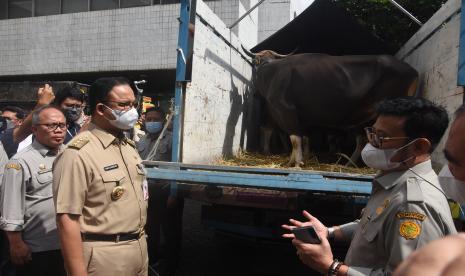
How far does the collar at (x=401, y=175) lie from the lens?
5.28ft

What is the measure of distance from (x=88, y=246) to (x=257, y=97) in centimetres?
413

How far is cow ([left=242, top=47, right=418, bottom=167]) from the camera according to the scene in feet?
12.3

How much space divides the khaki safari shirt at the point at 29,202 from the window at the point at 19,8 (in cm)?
1170

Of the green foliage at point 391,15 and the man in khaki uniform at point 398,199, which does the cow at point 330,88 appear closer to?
the man in khaki uniform at point 398,199

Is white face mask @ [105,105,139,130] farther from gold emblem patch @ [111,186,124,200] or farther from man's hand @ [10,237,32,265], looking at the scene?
man's hand @ [10,237,32,265]

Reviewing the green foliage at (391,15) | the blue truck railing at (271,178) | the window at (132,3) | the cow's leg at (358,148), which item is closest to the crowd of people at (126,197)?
the blue truck railing at (271,178)

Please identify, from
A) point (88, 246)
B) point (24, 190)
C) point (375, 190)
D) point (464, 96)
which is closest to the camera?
point (375, 190)

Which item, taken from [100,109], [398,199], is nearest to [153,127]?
[100,109]

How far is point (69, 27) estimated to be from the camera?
1086 cm

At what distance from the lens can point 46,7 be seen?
39.5 ft

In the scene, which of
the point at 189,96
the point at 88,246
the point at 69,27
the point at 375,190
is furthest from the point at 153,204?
the point at 69,27

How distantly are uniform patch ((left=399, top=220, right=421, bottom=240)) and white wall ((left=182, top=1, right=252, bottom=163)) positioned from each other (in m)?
2.06

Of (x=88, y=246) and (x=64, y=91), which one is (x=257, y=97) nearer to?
(x=64, y=91)

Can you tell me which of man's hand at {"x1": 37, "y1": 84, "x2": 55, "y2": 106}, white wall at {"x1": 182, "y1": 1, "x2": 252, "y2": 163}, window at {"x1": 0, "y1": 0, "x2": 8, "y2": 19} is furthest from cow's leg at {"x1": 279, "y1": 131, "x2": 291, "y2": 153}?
window at {"x1": 0, "y1": 0, "x2": 8, "y2": 19}
